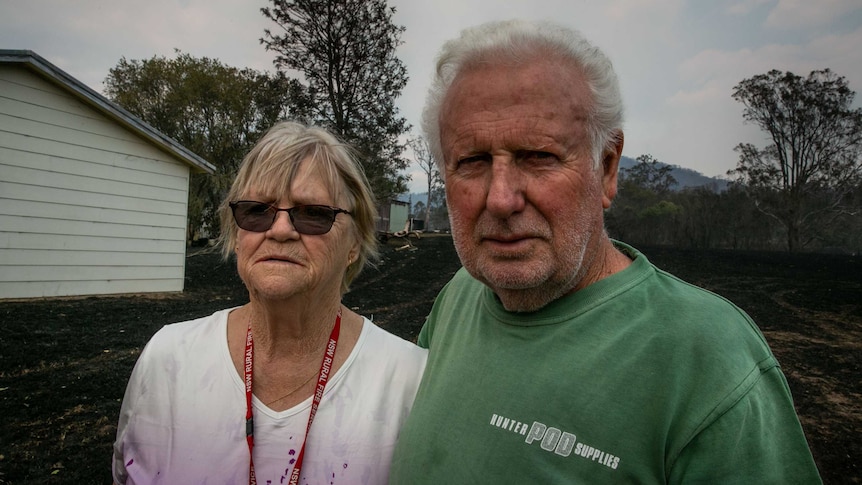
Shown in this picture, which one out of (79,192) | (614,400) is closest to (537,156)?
(614,400)

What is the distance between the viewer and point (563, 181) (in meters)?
1.49

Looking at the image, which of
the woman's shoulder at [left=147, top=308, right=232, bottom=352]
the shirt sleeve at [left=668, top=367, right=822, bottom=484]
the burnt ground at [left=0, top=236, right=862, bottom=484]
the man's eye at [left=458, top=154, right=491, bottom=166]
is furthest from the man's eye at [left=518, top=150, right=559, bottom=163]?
the burnt ground at [left=0, top=236, right=862, bottom=484]

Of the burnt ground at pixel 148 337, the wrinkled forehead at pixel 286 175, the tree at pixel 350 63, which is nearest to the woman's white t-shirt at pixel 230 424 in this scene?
the wrinkled forehead at pixel 286 175

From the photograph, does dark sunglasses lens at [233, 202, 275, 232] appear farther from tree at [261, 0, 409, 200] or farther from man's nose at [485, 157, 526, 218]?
tree at [261, 0, 409, 200]

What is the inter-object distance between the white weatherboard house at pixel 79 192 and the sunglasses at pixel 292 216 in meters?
9.44

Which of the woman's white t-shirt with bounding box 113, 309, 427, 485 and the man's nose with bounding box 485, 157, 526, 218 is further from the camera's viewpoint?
the woman's white t-shirt with bounding box 113, 309, 427, 485

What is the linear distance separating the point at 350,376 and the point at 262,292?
47 centimetres

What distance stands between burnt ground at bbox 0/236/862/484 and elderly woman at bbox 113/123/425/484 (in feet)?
7.48

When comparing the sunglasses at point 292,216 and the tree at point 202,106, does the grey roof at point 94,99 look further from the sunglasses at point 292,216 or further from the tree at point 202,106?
the tree at point 202,106

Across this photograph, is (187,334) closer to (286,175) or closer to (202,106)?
(286,175)

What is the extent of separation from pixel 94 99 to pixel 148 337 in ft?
17.9

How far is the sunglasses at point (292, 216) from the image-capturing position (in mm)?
1870

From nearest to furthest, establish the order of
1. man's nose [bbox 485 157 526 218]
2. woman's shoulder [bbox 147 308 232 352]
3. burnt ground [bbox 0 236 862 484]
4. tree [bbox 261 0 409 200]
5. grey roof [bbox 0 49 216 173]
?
man's nose [bbox 485 157 526 218]
woman's shoulder [bbox 147 308 232 352]
burnt ground [bbox 0 236 862 484]
grey roof [bbox 0 49 216 173]
tree [bbox 261 0 409 200]

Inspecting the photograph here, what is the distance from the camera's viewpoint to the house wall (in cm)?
A: 869
